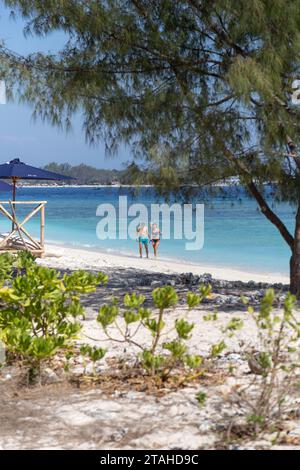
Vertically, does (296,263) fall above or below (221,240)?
above

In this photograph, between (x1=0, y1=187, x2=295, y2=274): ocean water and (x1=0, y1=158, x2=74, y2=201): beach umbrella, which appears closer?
(x1=0, y1=187, x2=295, y2=274): ocean water

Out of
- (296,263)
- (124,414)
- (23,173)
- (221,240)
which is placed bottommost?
(221,240)

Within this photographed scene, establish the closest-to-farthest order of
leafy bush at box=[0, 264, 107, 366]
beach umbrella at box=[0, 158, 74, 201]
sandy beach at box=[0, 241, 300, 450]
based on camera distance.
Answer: sandy beach at box=[0, 241, 300, 450] < leafy bush at box=[0, 264, 107, 366] < beach umbrella at box=[0, 158, 74, 201]

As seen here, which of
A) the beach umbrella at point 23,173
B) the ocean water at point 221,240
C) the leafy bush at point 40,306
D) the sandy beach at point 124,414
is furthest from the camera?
the beach umbrella at point 23,173

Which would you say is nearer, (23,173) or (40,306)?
(40,306)

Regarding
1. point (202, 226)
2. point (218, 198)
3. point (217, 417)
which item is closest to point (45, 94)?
point (218, 198)

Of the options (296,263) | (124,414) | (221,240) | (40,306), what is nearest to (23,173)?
(296,263)

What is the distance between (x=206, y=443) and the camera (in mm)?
2383

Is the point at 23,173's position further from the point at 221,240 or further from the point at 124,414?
the point at 221,240

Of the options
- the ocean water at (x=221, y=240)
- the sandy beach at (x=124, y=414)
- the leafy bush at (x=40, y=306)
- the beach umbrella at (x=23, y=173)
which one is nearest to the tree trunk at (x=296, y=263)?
the ocean water at (x=221, y=240)

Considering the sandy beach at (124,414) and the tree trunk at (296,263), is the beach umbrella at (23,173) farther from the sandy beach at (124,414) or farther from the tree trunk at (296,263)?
the sandy beach at (124,414)

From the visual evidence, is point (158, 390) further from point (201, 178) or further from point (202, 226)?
point (202, 226)

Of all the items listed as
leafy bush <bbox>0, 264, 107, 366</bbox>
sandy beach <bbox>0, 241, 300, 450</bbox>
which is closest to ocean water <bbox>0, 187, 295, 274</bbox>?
leafy bush <bbox>0, 264, 107, 366</bbox>

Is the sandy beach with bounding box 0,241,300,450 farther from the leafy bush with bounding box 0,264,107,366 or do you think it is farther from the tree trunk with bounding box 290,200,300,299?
the tree trunk with bounding box 290,200,300,299
